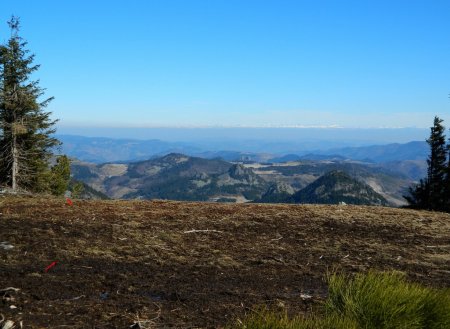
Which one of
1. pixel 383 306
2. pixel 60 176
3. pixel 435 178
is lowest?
pixel 60 176

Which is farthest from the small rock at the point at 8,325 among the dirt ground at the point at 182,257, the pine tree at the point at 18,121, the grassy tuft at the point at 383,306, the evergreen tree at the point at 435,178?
the evergreen tree at the point at 435,178

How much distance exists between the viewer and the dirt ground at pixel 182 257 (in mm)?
7012

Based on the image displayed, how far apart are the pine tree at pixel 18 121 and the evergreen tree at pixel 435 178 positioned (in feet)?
143

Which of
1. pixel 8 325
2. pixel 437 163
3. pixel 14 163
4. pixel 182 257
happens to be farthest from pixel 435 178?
pixel 8 325

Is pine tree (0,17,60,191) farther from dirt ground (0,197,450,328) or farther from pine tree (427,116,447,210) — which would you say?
pine tree (427,116,447,210)

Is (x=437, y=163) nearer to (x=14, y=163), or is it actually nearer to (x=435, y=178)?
(x=435, y=178)

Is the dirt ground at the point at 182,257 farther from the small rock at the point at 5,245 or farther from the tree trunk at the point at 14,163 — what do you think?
the tree trunk at the point at 14,163

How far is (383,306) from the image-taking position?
482cm

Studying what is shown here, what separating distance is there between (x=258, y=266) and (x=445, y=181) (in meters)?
47.7

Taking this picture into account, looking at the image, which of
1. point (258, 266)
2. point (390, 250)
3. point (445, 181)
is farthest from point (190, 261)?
point (445, 181)

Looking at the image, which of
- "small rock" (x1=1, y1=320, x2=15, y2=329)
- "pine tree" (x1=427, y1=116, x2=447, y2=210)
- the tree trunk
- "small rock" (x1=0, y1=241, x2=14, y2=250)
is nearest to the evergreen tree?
"pine tree" (x1=427, y1=116, x2=447, y2=210)

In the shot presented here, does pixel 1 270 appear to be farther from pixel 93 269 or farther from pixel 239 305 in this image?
pixel 239 305

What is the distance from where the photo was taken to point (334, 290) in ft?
17.7

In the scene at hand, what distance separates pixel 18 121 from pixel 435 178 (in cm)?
4851
